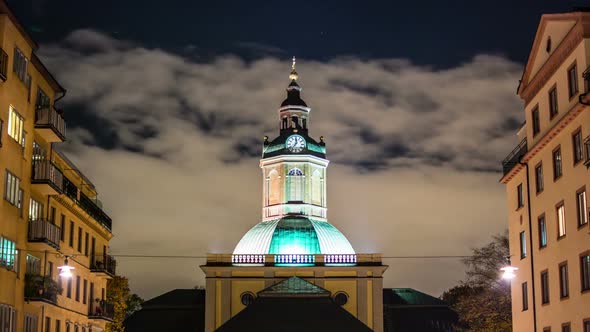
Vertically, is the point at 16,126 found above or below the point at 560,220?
above

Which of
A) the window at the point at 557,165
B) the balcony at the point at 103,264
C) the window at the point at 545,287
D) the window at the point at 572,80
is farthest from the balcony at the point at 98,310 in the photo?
the window at the point at 572,80

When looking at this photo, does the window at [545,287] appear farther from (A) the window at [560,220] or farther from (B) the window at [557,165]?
(B) the window at [557,165]

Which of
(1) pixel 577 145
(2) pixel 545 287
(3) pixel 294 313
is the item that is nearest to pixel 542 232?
(2) pixel 545 287

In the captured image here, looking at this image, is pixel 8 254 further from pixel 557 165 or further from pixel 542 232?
pixel 542 232

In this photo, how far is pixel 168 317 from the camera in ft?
366

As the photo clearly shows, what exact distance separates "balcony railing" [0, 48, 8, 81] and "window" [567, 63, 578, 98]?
Answer: 22.3m

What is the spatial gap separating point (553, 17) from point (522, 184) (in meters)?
10.5

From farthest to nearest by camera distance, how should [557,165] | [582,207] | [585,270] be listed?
[557,165]
[582,207]
[585,270]

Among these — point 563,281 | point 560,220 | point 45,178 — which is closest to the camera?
point 563,281

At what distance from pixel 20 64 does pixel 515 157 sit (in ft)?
82.0

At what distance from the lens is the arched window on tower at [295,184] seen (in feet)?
355

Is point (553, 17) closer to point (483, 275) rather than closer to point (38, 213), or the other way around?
point (38, 213)

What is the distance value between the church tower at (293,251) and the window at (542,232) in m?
48.9

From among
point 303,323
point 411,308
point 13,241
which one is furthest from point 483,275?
point 411,308
